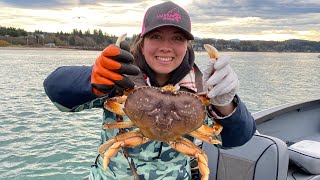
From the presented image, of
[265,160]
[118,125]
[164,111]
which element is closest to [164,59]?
[164,111]

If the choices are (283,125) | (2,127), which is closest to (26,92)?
(2,127)

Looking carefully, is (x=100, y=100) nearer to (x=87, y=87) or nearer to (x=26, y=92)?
(x=87, y=87)

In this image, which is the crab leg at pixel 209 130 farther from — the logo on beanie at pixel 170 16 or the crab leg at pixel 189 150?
the logo on beanie at pixel 170 16

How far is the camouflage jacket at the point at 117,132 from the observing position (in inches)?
89.5

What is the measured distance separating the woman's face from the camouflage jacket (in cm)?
21

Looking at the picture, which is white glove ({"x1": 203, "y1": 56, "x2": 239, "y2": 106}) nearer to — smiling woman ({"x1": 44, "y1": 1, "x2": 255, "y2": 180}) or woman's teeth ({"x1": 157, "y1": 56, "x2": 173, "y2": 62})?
smiling woman ({"x1": 44, "y1": 1, "x2": 255, "y2": 180})

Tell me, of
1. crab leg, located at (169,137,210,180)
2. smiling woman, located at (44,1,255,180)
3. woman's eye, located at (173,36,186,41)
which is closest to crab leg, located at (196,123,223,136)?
smiling woman, located at (44,1,255,180)

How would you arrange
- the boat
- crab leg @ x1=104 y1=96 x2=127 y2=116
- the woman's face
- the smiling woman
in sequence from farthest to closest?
the boat → the woman's face → crab leg @ x1=104 y1=96 x2=127 y2=116 → the smiling woman

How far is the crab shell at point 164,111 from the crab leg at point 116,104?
0.06m

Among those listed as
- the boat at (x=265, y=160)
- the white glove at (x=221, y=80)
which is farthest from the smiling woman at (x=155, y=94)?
the boat at (x=265, y=160)

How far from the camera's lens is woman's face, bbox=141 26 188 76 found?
7.84 feet

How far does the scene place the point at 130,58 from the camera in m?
2.06

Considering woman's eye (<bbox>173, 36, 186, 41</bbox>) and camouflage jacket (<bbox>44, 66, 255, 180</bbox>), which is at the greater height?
woman's eye (<bbox>173, 36, 186, 41</bbox>)

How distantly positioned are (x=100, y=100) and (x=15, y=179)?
4939 millimetres
